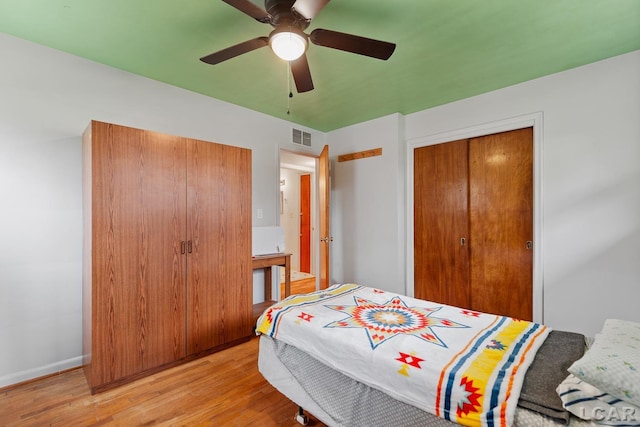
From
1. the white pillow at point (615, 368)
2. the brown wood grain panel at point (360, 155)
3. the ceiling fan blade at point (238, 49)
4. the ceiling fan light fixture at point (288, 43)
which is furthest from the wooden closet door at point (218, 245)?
the white pillow at point (615, 368)

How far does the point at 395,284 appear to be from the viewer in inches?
146

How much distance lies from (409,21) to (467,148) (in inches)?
71.3

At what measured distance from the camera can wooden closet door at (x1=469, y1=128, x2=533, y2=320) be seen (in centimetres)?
291

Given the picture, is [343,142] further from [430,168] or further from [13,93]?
[13,93]

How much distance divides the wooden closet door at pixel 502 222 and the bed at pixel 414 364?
1.60 metres

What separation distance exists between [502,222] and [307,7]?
9.06ft

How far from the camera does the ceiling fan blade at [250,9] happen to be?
140 cm

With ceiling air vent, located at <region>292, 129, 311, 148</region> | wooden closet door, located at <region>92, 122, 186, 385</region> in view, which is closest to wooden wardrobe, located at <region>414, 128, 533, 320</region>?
ceiling air vent, located at <region>292, 129, 311, 148</region>

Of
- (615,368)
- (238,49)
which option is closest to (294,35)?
(238,49)

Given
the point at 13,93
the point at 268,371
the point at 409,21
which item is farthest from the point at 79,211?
the point at 409,21

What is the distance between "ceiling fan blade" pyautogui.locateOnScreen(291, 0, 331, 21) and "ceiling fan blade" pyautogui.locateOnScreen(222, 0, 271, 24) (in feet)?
0.51

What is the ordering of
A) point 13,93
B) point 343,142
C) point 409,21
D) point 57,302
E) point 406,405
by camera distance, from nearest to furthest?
point 406,405 → point 409,21 → point 13,93 → point 57,302 → point 343,142

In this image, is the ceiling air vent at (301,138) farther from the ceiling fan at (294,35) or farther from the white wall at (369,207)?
the ceiling fan at (294,35)

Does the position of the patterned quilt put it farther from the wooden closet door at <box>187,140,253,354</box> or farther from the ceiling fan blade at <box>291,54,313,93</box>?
the ceiling fan blade at <box>291,54,313,93</box>
